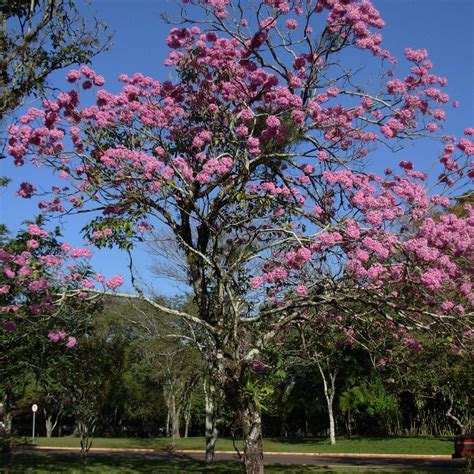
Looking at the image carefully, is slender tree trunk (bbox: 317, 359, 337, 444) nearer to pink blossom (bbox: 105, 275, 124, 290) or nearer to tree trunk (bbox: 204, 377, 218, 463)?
tree trunk (bbox: 204, 377, 218, 463)

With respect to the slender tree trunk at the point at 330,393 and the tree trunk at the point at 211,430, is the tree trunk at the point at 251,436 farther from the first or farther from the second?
the slender tree trunk at the point at 330,393

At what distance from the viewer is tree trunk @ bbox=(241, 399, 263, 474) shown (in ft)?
25.5

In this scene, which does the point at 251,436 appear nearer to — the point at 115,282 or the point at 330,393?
the point at 115,282

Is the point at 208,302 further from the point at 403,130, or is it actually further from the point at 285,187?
the point at 403,130

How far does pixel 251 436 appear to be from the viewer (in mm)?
7805

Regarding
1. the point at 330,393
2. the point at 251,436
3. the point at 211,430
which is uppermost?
the point at 330,393

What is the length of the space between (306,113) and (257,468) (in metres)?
4.93

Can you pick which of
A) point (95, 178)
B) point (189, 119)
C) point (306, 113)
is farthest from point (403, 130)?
point (95, 178)

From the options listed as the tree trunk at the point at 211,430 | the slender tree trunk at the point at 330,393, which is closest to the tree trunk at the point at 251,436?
the tree trunk at the point at 211,430

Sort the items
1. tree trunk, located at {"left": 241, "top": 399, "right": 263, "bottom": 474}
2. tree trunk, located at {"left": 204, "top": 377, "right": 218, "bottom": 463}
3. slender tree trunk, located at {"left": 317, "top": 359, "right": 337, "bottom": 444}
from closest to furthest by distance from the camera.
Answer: tree trunk, located at {"left": 241, "top": 399, "right": 263, "bottom": 474}, tree trunk, located at {"left": 204, "top": 377, "right": 218, "bottom": 463}, slender tree trunk, located at {"left": 317, "top": 359, "right": 337, "bottom": 444}

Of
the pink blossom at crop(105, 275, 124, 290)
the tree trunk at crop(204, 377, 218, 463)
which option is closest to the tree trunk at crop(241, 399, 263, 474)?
the pink blossom at crop(105, 275, 124, 290)

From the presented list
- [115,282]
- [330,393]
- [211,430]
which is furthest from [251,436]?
[330,393]

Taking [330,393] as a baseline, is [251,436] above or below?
below

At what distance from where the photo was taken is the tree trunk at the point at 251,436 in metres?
7.78
